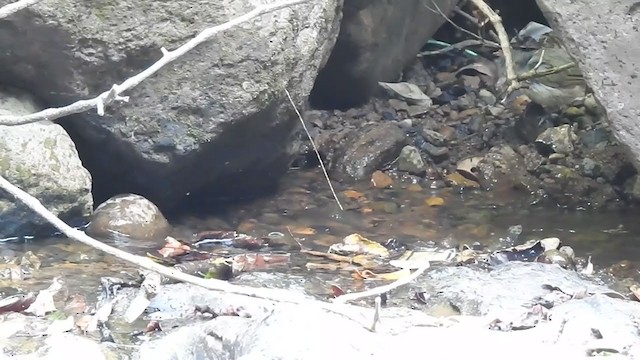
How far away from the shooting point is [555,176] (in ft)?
13.5

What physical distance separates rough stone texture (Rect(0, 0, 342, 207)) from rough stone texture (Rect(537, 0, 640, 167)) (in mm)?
965

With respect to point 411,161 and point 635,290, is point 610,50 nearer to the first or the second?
point 635,290

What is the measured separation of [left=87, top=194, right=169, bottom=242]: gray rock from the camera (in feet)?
10.9

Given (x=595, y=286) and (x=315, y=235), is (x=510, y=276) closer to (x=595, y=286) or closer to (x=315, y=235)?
(x=595, y=286)

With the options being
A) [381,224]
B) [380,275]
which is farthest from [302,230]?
[380,275]

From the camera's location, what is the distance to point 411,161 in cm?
445

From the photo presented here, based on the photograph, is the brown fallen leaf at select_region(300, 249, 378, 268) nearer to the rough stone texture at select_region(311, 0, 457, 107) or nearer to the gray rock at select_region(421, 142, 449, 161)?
the gray rock at select_region(421, 142, 449, 161)

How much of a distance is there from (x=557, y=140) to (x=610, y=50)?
1.24 meters

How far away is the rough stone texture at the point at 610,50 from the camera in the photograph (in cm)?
307

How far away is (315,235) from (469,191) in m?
0.98

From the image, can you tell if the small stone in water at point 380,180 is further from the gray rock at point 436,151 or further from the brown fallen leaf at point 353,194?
the gray rock at point 436,151

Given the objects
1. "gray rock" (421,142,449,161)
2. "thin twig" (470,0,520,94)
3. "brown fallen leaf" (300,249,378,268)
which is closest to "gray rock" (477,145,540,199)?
"gray rock" (421,142,449,161)

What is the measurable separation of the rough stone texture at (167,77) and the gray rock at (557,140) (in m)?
1.30

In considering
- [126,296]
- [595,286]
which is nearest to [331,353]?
[126,296]
